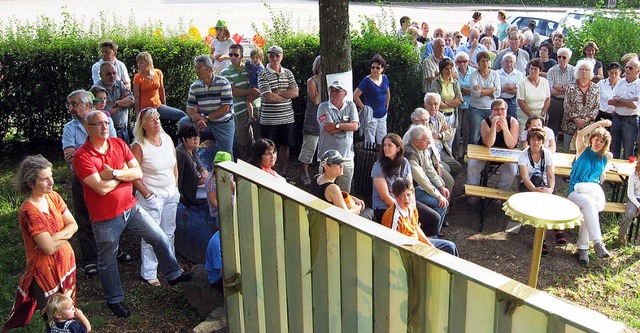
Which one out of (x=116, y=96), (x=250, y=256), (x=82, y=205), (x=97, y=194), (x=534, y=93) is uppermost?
(x=250, y=256)

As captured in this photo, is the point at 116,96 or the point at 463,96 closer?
the point at 116,96

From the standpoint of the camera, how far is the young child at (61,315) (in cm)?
479

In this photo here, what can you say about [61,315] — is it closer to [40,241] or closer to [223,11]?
[40,241]

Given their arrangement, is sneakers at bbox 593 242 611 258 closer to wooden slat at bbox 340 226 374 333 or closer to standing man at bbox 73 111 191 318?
standing man at bbox 73 111 191 318

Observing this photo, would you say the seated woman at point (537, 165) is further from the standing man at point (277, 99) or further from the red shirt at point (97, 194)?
the red shirt at point (97, 194)

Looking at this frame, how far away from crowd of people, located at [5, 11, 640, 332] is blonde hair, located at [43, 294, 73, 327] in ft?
0.07

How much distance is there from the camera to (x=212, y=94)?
8.53 meters

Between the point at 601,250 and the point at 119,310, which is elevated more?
the point at 119,310

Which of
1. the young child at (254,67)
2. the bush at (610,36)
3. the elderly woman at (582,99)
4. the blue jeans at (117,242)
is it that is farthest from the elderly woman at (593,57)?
the blue jeans at (117,242)

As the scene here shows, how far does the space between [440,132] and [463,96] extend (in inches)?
67.5

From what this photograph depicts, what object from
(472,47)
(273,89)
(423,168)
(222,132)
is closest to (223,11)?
(472,47)

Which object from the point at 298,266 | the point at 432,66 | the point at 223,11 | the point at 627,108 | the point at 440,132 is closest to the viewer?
the point at 298,266

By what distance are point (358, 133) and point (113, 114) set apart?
3296 millimetres

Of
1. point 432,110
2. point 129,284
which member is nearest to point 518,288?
point 129,284
